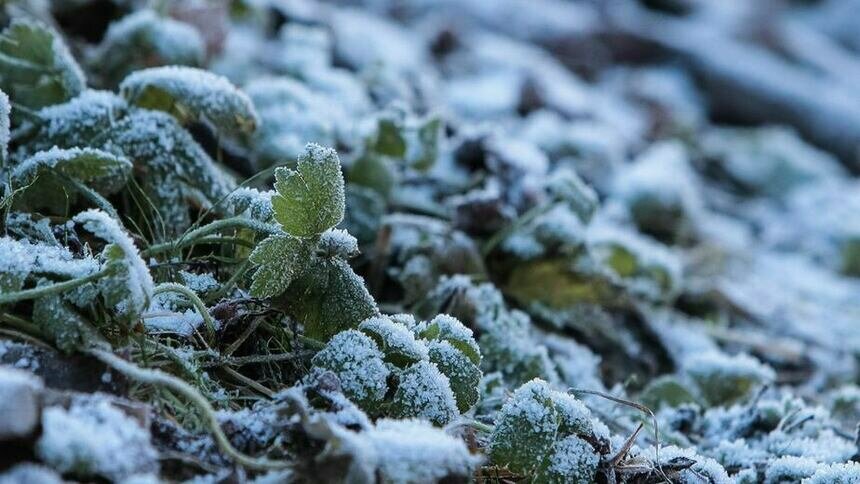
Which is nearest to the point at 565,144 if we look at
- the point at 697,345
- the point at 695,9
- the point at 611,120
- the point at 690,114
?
the point at 611,120

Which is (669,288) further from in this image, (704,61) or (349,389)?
(704,61)

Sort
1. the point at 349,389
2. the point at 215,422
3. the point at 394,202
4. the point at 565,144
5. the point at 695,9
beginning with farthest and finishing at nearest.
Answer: the point at 695,9
the point at 565,144
the point at 394,202
the point at 349,389
the point at 215,422

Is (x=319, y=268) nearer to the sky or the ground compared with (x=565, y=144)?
nearer to the sky

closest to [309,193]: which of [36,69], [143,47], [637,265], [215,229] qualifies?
[215,229]

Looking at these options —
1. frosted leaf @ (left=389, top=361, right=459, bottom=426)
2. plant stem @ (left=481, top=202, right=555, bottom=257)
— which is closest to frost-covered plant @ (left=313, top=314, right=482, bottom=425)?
frosted leaf @ (left=389, top=361, right=459, bottom=426)

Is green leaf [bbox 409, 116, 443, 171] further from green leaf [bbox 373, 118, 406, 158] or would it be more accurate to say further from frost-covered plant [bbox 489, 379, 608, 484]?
frost-covered plant [bbox 489, 379, 608, 484]

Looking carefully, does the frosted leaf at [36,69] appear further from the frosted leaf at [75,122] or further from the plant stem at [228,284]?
the plant stem at [228,284]

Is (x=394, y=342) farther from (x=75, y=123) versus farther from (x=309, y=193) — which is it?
(x=75, y=123)
